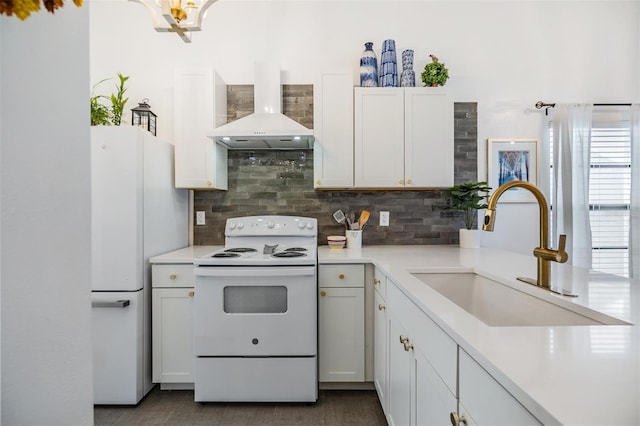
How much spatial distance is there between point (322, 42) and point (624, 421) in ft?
9.51

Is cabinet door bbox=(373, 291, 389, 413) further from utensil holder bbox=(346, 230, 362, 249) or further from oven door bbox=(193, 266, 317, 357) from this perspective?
utensil holder bbox=(346, 230, 362, 249)

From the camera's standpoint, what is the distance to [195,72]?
7.93 feet

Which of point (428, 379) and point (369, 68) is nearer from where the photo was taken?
point (428, 379)

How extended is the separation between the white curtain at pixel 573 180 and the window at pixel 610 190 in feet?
0.38

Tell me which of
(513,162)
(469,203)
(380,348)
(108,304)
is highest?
(513,162)

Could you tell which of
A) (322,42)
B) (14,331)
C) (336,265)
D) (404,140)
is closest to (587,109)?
(404,140)

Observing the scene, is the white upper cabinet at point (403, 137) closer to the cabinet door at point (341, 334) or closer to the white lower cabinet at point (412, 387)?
the cabinet door at point (341, 334)

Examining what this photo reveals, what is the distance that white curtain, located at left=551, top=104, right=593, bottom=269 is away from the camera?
2.60 m

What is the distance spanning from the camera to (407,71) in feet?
8.34

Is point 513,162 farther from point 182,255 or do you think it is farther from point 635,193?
point 182,255

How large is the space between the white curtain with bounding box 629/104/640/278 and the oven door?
259cm

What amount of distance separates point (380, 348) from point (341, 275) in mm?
487

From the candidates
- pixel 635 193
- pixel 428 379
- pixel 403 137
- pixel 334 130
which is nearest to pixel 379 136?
pixel 403 137

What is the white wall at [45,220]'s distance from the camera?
63 centimetres
